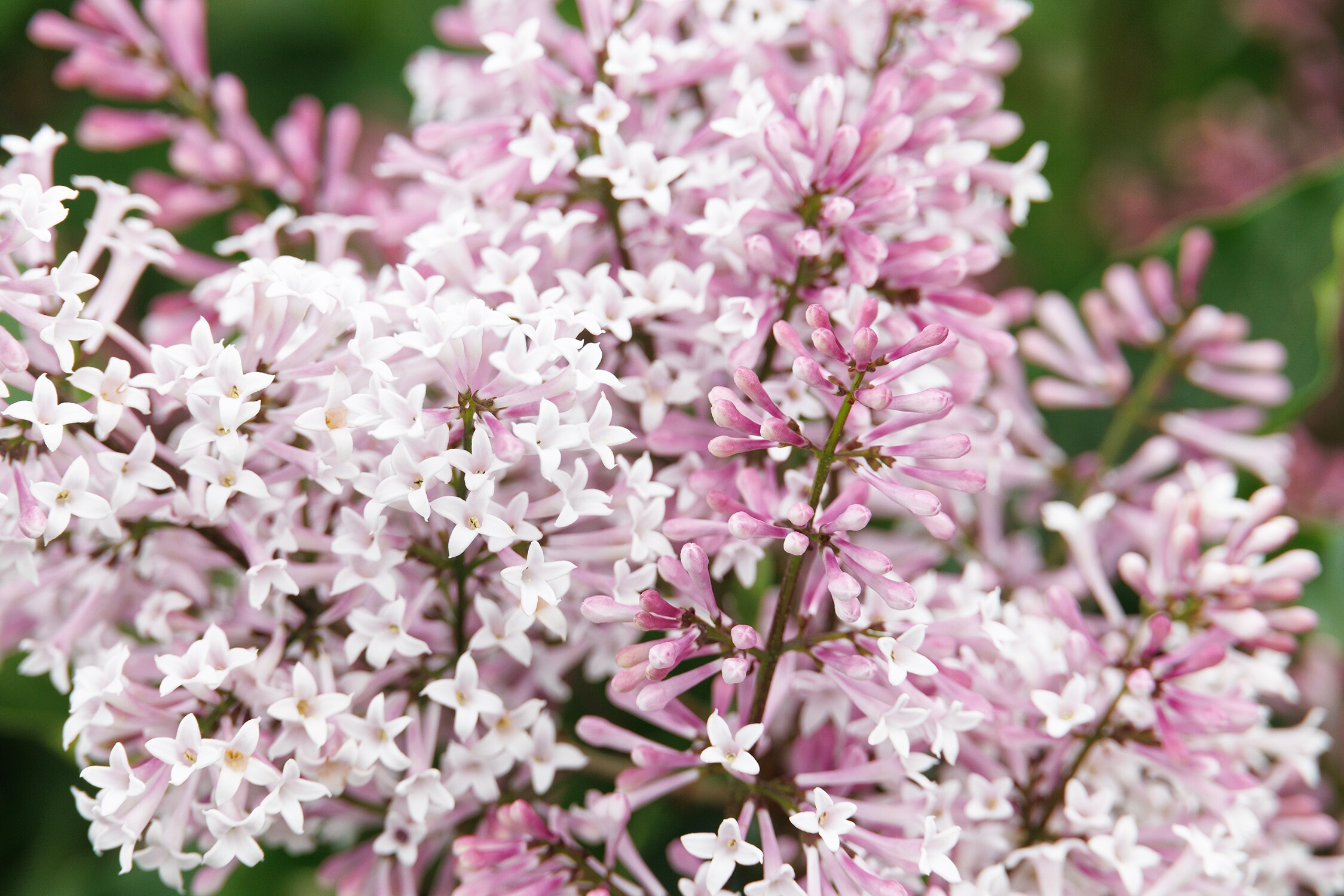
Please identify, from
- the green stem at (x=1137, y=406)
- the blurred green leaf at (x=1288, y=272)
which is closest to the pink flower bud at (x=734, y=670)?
the green stem at (x=1137, y=406)

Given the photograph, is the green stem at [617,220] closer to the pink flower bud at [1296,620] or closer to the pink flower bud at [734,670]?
the pink flower bud at [734,670]

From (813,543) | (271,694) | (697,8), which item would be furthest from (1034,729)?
(697,8)

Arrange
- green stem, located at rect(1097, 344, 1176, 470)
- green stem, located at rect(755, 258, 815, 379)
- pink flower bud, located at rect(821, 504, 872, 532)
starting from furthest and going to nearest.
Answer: green stem, located at rect(1097, 344, 1176, 470) → green stem, located at rect(755, 258, 815, 379) → pink flower bud, located at rect(821, 504, 872, 532)

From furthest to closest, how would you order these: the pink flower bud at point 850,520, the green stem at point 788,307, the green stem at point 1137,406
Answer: the green stem at point 1137,406, the green stem at point 788,307, the pink flower bud at point 850,520

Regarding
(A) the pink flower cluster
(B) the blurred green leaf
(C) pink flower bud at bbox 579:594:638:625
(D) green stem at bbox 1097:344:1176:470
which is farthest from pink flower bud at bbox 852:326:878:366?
(B) the blurred green leaf

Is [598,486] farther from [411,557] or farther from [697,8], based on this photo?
[697,8]

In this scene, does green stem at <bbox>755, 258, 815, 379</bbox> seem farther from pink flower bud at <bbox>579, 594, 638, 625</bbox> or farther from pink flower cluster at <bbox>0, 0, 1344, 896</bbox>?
pink flower bud at <bbox>579, 594, 638, 625</bbox>

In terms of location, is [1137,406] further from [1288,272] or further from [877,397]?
[877,397]
